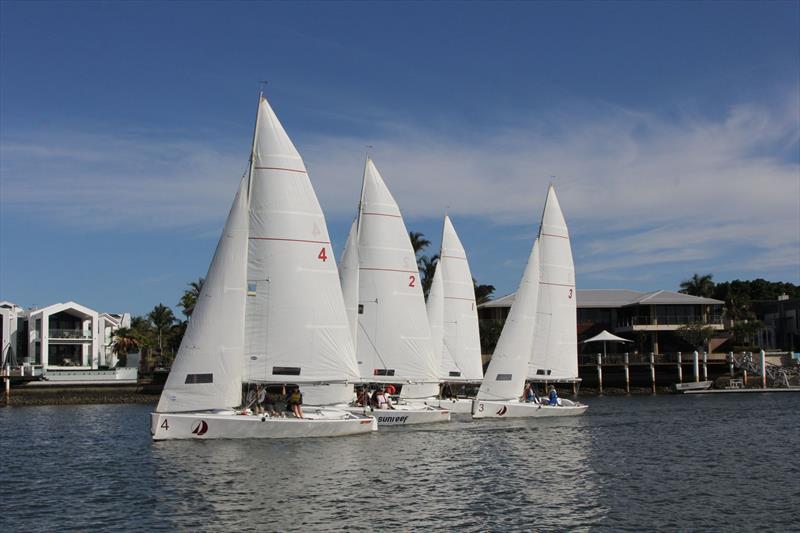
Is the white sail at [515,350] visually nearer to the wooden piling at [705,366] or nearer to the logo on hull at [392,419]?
the logo on hull at [392,419]

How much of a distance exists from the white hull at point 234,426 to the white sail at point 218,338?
0.50m

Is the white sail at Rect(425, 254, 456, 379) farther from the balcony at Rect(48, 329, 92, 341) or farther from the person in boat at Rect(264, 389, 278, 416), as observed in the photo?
the balcony at Rect(48, 329, 92, 341)

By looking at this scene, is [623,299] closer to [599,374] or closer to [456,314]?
[599,374]

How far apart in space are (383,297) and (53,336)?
5490cm

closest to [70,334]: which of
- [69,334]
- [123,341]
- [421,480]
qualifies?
[69,334]

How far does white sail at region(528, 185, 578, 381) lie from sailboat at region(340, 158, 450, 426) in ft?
26.1

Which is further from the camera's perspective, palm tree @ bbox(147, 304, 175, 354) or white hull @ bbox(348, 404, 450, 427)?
palm tree @ bbox(147, 304, 175, 354)

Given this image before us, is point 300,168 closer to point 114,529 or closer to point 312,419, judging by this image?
point 312,419

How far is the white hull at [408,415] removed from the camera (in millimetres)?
43594

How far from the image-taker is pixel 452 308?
5744cm

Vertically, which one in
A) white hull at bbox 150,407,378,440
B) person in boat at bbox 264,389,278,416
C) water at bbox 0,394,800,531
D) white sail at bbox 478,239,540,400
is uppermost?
white sail at bbox 478,239,540,400

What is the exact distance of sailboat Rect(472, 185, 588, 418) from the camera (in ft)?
156

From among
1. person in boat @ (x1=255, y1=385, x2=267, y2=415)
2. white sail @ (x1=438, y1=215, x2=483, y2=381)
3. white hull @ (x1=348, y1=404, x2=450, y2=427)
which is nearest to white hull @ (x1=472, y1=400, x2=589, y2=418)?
white hull @ (x1=348, y1=404, x2=450, y2=427)

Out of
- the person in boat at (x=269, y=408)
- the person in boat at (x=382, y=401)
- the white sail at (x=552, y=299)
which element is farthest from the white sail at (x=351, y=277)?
the white sail at (x=552, y=299)
